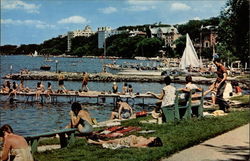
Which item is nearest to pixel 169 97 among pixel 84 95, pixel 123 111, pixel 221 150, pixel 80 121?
pixel 80 121

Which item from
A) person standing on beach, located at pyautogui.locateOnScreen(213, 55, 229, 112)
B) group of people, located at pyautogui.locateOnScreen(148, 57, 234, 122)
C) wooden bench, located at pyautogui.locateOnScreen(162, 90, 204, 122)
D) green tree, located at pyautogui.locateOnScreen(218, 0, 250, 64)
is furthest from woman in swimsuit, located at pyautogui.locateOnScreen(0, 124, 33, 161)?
green tree, located at pyautogui.locateOnScreen(218, 0, 250, 64)

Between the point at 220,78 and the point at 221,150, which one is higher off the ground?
the point at 220,78

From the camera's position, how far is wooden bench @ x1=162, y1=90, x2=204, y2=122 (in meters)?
13.0

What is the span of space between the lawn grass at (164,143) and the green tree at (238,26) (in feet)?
19.2

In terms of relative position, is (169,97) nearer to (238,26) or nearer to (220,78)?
(220,78)

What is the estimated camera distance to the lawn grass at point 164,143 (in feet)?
29.3

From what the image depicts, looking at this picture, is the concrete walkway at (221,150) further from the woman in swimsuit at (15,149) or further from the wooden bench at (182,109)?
the woman in swimsuit at (15,149)

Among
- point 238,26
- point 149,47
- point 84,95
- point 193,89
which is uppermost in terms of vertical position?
point 149,47

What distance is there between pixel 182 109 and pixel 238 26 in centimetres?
688

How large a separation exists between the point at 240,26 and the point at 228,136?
338 inches

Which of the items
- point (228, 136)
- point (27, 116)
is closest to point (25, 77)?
point (27, 116)

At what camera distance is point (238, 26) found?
18.7m

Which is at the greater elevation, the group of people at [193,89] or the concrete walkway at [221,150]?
the group of people at [193,89]

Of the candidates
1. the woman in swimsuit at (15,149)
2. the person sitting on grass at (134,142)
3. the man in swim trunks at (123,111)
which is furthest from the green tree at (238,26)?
the woman in swimsuit at (15,149)
